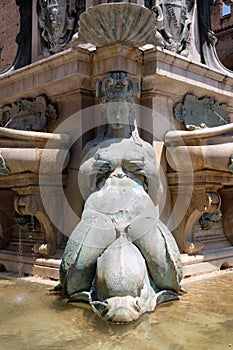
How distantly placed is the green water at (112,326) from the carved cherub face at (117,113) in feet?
4.41

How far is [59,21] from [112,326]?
3.24 meters

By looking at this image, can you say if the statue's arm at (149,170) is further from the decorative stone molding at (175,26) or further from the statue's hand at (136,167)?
the decorative stone molding at (175,26)

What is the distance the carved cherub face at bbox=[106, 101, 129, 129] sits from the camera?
349cm

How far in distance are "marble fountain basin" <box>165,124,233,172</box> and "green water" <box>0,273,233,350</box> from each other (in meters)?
1.06

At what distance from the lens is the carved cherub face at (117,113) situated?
3488mm

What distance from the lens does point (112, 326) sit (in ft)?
7.93

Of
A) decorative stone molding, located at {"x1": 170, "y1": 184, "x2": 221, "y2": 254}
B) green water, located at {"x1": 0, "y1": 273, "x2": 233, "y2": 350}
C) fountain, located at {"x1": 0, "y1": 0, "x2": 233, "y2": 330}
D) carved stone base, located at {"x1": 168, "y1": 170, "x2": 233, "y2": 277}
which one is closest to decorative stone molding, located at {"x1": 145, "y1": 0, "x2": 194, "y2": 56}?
fountain, located at {"x1": 0, "y1": 0, "x2": 233, "y2": 330}

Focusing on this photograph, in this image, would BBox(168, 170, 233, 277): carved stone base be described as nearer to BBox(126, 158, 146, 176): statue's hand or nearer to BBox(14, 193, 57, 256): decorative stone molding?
BBox(126, 158, 146, 176): statue's hand

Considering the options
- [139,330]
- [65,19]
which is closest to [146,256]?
[139,330]

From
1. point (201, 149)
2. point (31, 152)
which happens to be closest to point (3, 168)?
point (31, 152)

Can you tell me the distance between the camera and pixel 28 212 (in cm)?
394

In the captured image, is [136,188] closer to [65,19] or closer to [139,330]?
[139,330]

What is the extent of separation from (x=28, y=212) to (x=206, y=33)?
8.97 ft

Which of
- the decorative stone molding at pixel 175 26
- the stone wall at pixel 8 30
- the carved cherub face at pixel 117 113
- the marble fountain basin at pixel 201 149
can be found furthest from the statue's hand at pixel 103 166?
the stone wall at pixel 8 30
